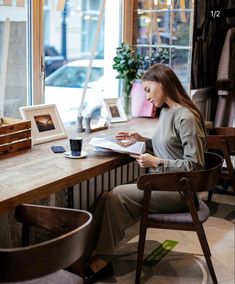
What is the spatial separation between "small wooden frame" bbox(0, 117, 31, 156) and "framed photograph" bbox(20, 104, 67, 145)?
0.12 meters

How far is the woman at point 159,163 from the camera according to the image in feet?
8.26

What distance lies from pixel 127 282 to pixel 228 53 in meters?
2.28

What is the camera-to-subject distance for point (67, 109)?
379 centimetres

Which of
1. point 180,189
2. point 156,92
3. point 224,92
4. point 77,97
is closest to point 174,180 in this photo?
point 180,189

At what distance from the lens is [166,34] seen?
3900 millimetres

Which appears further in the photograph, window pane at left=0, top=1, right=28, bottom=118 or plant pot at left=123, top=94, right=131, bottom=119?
plant pot at left=123, top=94, right=131, bottom=119

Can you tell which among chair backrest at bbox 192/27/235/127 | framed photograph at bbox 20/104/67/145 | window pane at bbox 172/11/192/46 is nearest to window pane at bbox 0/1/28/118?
framed photograph at bbox 20/104/67/145

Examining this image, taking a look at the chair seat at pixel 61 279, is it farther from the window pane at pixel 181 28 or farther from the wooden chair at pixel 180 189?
the window pane at pixel 181 28

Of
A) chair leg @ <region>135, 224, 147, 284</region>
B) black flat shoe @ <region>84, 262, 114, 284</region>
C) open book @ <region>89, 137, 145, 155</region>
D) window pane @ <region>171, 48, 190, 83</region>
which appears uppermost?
window pane @ <region>171, 48, 190, 83</region>

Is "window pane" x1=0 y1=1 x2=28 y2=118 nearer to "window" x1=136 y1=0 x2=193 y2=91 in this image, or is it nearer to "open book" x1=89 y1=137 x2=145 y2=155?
"open book" x1=89 y1=137 x2=145 y2=155

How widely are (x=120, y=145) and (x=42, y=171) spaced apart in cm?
54

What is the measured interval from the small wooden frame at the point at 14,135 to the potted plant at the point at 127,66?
3.87ft

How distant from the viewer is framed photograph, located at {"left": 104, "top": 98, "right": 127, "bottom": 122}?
3.52 metres

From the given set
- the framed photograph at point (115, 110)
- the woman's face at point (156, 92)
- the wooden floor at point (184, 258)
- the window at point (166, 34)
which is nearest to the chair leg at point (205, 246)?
the wooden floor at point (184, 258)
